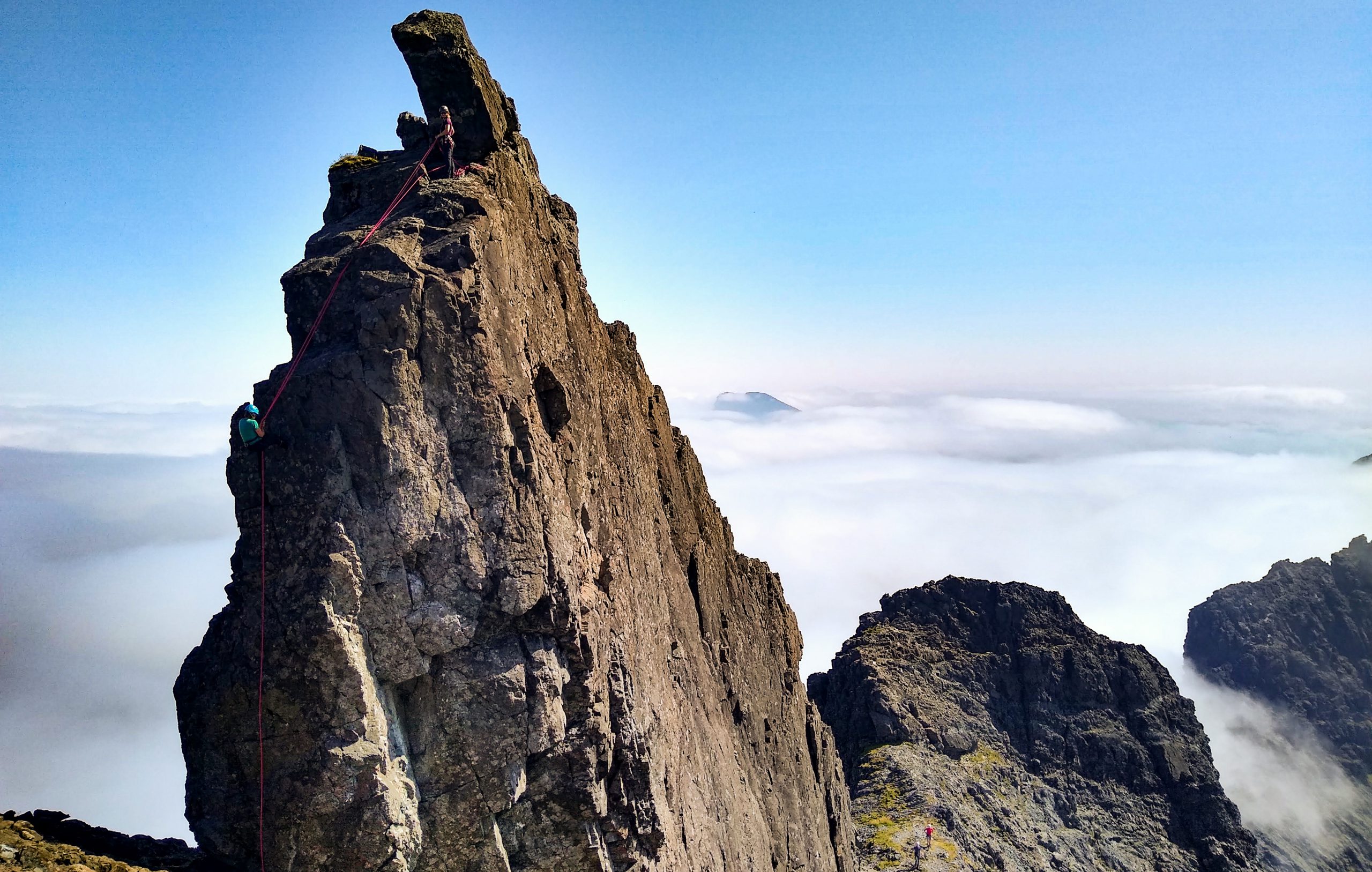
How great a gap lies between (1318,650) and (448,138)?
22930 cm

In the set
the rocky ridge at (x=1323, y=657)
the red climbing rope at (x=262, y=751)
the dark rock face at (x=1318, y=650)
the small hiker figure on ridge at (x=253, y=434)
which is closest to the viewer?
the red climbing rope at (x=262, y=751)

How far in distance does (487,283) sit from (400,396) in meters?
4.09

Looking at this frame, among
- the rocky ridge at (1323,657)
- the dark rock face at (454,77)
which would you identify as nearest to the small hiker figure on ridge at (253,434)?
the dark rock face at (454,77)

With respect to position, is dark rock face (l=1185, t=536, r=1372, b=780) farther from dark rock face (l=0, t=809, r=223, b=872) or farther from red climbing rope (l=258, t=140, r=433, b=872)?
dark rock face (l=0, t=809, r=223, b=872)

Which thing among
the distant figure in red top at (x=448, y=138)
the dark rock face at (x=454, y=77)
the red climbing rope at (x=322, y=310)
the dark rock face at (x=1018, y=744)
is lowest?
the dark rock face at (x=1018, y=744)

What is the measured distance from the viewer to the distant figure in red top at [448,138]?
75.3 feet

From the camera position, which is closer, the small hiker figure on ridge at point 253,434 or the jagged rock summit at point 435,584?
the jagged rock summit at point 435,584

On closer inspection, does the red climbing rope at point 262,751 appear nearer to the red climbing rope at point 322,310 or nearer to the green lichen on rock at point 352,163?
the red climbing rope at point 322,310

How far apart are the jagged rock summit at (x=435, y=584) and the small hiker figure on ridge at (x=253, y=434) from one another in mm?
226

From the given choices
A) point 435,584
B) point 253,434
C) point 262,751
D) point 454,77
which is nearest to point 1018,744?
point 435,584

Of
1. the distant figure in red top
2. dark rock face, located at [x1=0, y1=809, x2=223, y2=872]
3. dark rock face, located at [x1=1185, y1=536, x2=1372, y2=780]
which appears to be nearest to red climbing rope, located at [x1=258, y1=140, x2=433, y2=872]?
dark rock face, located at [x1=0, y1=809, x2=223, y2=872]

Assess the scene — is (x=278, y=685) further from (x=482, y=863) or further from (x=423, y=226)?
(x=423, y=226)

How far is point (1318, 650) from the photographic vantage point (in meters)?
185

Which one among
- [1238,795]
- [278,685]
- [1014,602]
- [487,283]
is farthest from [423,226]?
[1238,795]
